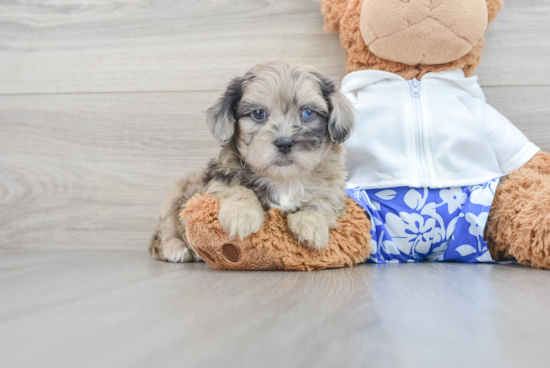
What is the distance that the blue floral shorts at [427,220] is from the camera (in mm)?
1562

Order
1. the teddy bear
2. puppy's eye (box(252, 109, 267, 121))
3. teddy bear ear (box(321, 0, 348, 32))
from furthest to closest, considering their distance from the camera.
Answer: teddy bear ear (box(321, 0, 348, 32)), the teddy bear, puppy's eye (box(252, 109, 267, 121))

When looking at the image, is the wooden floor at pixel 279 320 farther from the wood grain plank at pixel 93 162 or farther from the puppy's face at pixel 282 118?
the wood grain plank at pixel 93 162

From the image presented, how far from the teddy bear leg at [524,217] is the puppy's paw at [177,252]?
3.73 feet

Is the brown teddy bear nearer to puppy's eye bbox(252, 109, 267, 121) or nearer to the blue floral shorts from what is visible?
the blue floral shorts

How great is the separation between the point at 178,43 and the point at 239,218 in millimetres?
1253

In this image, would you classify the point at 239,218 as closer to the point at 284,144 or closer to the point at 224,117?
the point at 284,144

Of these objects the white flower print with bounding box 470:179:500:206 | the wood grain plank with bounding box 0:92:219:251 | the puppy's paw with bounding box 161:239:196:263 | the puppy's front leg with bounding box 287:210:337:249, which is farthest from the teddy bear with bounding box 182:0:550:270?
the wood grain plank with bounding box 0:92:219:251

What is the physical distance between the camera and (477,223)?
60.4 inches

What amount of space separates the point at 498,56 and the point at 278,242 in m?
1.44

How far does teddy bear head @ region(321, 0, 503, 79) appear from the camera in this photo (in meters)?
1.57

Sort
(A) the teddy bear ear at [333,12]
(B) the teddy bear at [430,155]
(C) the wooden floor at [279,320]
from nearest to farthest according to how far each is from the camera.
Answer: (C) the wooden floor at [279,320], (B) the teddy bear at [430,155], (A) the teddy bear ear at [333,12]

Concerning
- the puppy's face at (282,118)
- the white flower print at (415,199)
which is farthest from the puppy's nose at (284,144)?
the white flower print at (415,199)

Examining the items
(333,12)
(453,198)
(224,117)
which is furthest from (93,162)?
(453,198)

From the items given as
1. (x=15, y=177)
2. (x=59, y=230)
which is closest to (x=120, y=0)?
(x=15, y=177)
